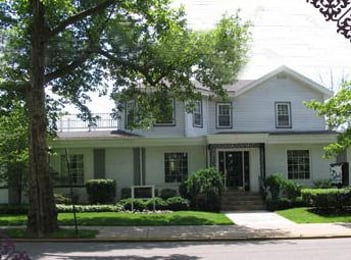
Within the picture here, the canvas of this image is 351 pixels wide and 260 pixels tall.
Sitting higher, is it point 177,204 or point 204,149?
point 204,149

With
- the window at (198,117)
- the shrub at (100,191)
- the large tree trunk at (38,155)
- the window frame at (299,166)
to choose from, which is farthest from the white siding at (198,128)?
the large tree trunk at (38,155)

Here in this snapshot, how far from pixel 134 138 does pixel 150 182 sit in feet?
8.67

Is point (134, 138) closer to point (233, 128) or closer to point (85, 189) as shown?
point (85, 189)

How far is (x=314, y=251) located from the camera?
49.2ft

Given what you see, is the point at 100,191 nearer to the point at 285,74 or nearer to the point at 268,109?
the point at 268,109

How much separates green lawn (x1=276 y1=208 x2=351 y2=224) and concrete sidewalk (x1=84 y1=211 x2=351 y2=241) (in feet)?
3.02

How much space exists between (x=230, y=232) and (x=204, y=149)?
1329cm

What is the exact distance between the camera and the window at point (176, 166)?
108ft

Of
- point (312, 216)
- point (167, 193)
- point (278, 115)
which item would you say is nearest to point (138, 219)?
point (312, 216)

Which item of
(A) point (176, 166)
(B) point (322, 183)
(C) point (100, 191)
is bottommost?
(C) point (100, 191)

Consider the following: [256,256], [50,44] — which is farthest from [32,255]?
[50,44]

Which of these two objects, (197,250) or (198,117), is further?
(198,117)

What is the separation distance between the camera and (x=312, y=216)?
24344 millimetres

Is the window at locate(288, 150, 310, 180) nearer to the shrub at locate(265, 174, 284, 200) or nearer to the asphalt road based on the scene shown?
the shrub at locate(265, 174, 284, 200)
